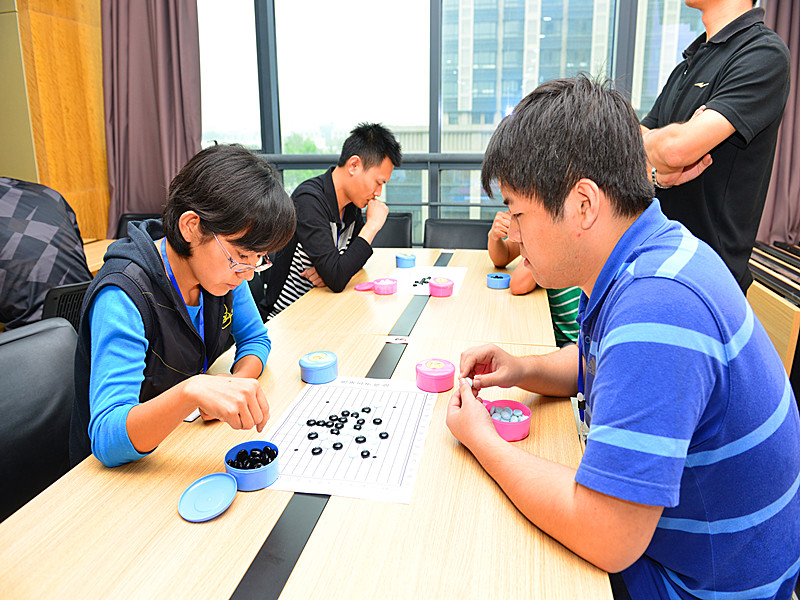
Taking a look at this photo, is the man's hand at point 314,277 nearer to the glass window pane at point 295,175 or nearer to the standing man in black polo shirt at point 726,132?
the standing man in black polo shirt at point 726,132

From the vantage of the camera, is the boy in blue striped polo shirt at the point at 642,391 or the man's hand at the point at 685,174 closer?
the boy in blue striped polo shirt at the point at 642,391

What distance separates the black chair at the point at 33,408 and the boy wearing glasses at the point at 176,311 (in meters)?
0.07

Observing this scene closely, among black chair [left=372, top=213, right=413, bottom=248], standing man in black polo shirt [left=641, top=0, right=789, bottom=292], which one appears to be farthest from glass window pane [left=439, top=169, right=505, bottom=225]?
standing man in black polo shirt [left=641, top=0, right=789, bottom=292]

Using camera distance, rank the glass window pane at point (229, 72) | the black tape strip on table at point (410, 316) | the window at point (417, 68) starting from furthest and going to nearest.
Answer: the glass window pane at point (229, 72)
the window at point (417, 68)
the black tape strip on table at point (410, 316)

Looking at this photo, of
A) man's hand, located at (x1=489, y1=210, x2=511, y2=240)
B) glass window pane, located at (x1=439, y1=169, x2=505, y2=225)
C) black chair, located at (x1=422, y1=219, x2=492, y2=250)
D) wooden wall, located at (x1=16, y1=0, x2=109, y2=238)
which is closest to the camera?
man's hand, located at (x1=489, y1=210, x2=511, y2=240)

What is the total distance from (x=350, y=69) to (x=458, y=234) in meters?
1.88

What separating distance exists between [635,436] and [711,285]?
0.24 m

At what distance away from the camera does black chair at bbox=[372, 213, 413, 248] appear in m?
3.37

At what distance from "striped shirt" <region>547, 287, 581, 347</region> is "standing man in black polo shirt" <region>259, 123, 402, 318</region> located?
76 centimetres

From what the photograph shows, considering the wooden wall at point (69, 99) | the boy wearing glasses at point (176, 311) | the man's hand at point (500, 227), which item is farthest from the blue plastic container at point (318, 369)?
the wooden wall at point (69, 99)

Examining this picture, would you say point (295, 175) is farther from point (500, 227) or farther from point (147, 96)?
point (500, 227)

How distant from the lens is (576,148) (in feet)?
2.93

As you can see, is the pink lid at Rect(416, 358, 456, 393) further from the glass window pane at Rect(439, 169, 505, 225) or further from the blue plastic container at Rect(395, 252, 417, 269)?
the glass window pane at Rect(439, 169, 505, 225)

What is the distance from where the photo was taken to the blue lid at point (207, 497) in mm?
874
